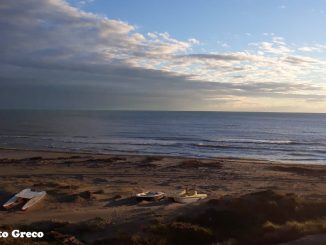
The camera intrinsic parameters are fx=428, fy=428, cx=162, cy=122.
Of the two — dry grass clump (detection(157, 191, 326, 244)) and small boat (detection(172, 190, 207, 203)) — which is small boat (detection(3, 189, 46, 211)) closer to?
small boat (detection(172, 190, 207, 203))

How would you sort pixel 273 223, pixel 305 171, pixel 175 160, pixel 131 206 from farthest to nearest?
pixel 175 160, pixel 305 171, pixel 131 206, pixel 273 223

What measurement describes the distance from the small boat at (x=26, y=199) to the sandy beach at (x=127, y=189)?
0.26m

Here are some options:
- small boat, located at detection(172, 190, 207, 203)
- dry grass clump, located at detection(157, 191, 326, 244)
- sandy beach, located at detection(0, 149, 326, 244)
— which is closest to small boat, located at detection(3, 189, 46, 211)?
sandy beach, located at detection(0, 149, 326, 244)

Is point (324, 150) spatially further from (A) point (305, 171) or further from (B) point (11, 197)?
(B) point (11, 197)

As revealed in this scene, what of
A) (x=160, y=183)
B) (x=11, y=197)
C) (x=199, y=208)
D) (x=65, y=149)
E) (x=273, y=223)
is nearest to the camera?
(x=273, y=223)

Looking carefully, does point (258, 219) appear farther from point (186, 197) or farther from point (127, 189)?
point (127, 189)

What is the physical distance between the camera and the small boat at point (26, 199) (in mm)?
16837

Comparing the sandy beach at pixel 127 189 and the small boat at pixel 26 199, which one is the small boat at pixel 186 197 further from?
the small boat at pixel 26 199

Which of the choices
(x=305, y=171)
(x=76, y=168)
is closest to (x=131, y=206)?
(x=76, y=168)

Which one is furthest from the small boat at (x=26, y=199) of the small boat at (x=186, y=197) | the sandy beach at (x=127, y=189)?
the small boat at (x=186, y=197)

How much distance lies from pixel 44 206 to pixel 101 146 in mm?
35580

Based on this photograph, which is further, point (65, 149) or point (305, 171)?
point (65, 149)

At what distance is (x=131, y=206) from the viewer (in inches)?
681

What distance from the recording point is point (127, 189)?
22266 mm
